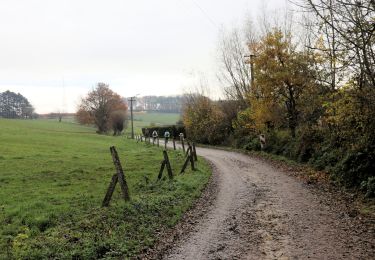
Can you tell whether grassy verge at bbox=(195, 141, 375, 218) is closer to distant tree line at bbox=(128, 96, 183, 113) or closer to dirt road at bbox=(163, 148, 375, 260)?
dirt road at bbox=(163, 148, 375, 260)

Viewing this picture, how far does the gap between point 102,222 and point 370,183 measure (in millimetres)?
9621

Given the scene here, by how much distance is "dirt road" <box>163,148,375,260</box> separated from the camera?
26.2ft

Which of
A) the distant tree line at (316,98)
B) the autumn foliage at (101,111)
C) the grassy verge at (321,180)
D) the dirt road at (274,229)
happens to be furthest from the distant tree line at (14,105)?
the dirt road at (274,229)

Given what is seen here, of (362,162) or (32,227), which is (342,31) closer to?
(362,162)

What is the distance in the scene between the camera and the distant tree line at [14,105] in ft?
543

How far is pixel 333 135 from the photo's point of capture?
1989cm

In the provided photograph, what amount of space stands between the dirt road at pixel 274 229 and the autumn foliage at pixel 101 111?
8331 centimetres

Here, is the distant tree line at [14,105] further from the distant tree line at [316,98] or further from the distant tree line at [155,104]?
the distant tree line at [316,98]

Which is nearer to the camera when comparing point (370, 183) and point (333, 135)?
point (370, 183)

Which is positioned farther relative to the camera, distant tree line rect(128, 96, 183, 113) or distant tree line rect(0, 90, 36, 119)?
distant tree line rect(128, 96, 183, 113)

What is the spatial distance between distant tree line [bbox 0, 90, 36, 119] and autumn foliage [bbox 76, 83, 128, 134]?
79.6m

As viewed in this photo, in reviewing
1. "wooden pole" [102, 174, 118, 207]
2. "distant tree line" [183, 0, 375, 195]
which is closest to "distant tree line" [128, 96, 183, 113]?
"distant tree line" [183, 0, 375, 195]

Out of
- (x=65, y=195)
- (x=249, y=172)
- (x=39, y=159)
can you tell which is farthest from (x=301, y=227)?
(x=39, y=159)

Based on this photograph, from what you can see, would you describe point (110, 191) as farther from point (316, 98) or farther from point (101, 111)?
point (101, 111)
